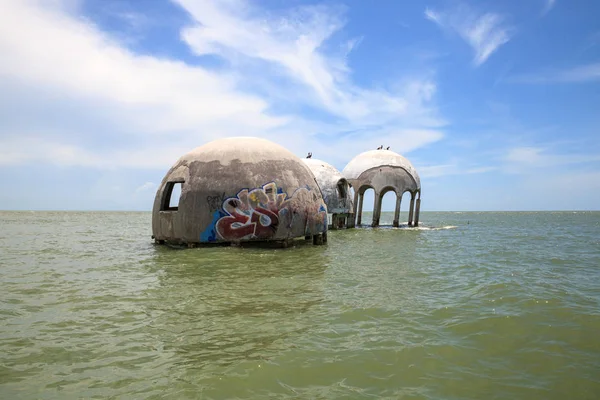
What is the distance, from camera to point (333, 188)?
1025 inches

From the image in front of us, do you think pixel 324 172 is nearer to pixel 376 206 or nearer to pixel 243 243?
pixel 376 206

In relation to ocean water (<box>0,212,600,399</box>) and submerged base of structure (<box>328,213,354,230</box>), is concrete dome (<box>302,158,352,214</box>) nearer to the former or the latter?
submerged base of structure (<box>328,213,354,230</box>)

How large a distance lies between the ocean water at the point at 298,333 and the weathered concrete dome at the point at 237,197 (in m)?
2.74

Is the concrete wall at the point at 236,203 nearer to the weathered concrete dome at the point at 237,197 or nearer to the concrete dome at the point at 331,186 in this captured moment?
the weathered concrete dome at the point at 237,197

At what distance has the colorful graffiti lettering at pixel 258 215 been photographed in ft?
43.1

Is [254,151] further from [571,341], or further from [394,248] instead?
[571,341]

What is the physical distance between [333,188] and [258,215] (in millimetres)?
13340

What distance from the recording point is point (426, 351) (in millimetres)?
4754

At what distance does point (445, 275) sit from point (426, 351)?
213 inches

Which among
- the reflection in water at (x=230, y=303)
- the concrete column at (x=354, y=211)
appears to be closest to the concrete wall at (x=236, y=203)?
the reflection in water at (x=230, y=303)

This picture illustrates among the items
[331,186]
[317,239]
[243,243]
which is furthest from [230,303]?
[331,186]

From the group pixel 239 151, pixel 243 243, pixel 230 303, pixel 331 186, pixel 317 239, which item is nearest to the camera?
pixel 230 303

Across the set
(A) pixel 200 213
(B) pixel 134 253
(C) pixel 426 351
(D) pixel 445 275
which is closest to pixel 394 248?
(D) pixel 445 275

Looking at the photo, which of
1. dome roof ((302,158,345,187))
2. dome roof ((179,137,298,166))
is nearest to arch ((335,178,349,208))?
dome roof ((302,158,345,187))
